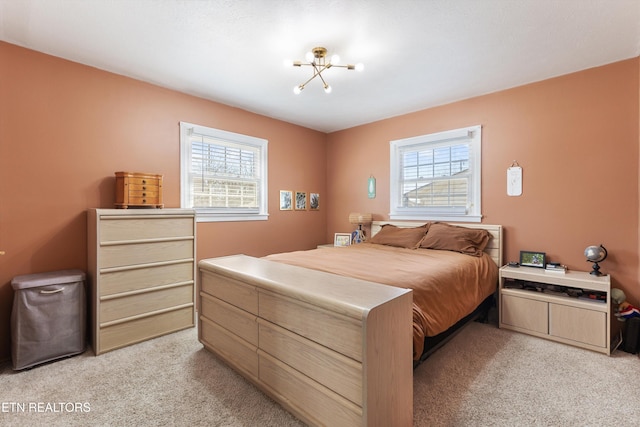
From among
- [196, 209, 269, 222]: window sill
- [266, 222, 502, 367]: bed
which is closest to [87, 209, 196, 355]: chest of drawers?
[196, 209, 269, 222]: window sill

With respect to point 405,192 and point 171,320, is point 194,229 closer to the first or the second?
point 171,320

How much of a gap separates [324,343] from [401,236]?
2444 mm

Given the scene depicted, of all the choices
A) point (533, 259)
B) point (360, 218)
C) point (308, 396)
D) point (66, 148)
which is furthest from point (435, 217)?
point (66, 148)

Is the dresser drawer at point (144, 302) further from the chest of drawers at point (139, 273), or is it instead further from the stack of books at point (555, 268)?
the stack of books at point (555, 268)

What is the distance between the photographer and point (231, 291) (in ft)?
6.68

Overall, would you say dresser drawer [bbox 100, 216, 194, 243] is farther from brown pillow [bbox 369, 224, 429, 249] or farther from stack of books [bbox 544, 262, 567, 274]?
stack of books [bbox 544, 262, 567, 274]

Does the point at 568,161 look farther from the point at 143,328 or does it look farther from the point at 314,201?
the point at 143,328

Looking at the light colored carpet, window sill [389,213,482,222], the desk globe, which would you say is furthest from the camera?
window sill [389,213,482,222]

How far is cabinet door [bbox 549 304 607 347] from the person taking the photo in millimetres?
2354

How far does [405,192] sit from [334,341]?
10.1 ft

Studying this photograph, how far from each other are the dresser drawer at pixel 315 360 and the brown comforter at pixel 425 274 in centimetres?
54

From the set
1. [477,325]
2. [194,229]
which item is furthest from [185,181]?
[477,325]

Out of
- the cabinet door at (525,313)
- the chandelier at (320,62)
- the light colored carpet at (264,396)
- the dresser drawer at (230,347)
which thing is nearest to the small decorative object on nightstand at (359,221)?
the cabinet door at (525,313)

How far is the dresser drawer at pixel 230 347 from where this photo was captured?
6.16 ft
